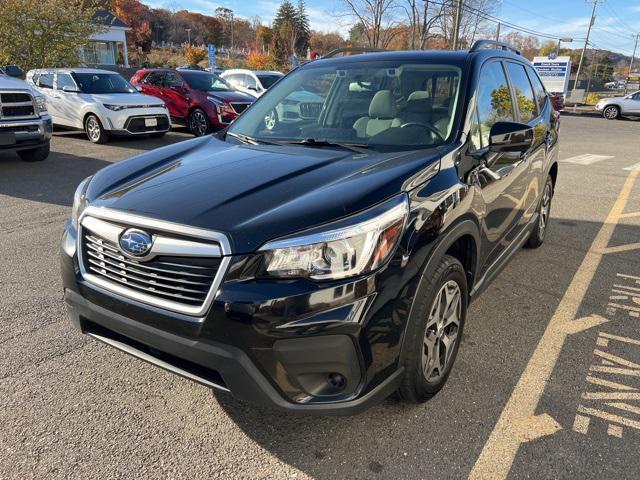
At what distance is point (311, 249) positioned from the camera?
1.95m

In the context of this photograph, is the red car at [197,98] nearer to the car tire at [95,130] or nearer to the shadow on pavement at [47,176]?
the car tire at [95,130]

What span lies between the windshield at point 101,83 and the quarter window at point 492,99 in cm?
1033

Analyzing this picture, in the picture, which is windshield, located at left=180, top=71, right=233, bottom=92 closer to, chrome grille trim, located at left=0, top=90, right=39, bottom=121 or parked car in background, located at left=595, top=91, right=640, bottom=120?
chrome grille trim, located at left=0, top=90, right=39, bottom=121

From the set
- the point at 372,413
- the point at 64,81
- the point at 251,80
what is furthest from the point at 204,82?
the point at 372,413

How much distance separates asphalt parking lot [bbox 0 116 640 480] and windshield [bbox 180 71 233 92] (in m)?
9.55

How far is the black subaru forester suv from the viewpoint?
194cm

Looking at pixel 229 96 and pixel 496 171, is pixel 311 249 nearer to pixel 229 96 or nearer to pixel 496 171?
pixel 496 171

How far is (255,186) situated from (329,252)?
576mm

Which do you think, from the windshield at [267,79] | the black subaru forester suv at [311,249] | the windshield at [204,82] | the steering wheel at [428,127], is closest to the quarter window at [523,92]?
the black subaru forester suv at [311,249]

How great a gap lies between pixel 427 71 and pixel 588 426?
7.38ft

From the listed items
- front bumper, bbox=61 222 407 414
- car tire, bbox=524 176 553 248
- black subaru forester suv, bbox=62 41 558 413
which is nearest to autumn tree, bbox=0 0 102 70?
black subaru forester suv, bbox=62 41 558 413

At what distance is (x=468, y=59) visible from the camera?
125 inches

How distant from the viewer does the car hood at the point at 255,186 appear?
2.02 metres

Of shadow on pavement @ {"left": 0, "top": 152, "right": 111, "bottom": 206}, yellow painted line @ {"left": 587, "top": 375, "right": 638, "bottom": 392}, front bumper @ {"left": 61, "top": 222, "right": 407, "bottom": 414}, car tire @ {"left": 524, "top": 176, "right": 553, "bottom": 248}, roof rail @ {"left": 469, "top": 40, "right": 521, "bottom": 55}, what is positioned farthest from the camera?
shadow on pavement @ {"left": 0, "top": 152, "right": 111, "bottom": 206}
